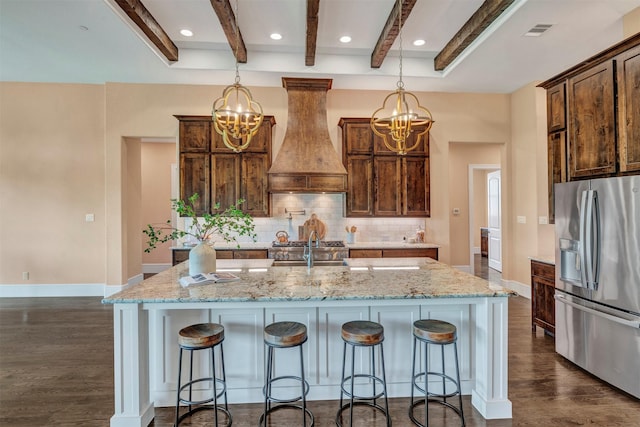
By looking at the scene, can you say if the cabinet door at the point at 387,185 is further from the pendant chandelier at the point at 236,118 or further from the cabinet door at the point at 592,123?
the pendant chandelier at the point at 236,118

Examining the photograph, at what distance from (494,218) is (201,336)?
8.32 metres

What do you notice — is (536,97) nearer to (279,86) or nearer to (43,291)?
(279,86)

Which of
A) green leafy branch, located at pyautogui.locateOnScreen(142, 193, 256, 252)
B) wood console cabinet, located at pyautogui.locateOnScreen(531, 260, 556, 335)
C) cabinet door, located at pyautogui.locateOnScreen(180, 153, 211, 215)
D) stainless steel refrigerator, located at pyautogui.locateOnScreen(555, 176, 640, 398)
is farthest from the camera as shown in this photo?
cabinet door, located at pyautogui.locateOnScreen(180, 153, 211, 215)

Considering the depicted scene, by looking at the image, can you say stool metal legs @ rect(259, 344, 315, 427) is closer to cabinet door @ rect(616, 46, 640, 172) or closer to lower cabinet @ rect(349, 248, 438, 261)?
lower cabinet @ rect(349, 248, 438, 261)

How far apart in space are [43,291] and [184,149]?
3.47 meters

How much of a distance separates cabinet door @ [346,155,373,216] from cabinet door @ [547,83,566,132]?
2439mm

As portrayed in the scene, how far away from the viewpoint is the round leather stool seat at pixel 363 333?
6.78 ft

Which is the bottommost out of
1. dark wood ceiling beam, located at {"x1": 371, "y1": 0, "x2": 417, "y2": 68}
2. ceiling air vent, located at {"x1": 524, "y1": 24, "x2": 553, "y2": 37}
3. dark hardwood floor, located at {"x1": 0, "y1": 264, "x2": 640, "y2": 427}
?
dark hardwood floor, located at {"x1": 0, "y1": 264, "x2": 640, "y2": 427}

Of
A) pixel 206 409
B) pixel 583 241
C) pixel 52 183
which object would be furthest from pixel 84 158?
pixel 583 241

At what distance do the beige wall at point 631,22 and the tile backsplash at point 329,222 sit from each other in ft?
11.0

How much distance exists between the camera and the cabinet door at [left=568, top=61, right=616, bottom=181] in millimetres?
2807

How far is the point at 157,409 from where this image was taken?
2.38 metres

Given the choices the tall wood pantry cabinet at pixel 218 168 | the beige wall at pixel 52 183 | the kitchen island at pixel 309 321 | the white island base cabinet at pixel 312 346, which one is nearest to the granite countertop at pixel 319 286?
the kitchen island at pixel 309 321

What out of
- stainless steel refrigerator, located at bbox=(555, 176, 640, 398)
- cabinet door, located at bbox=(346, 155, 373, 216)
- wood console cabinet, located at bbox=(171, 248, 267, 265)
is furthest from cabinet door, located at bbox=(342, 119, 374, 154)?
stainless steel refrigerator, located at bbox=(555, 176, 640, 398)
